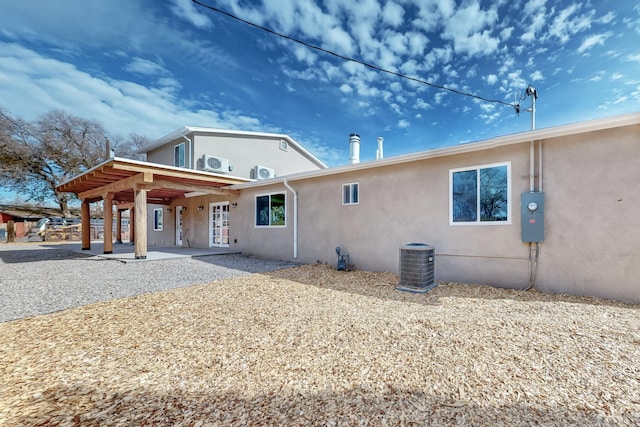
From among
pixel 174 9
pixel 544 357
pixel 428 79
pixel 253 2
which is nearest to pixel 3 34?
pixel 174 9

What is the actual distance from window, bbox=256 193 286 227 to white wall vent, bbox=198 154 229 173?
353 centimetres

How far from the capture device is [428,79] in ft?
26.1

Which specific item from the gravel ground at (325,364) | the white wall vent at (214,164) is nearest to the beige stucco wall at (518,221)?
the gravel ground at (325,364)

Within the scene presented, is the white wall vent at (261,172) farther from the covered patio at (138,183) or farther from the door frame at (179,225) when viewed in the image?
the door frame at (179,225)

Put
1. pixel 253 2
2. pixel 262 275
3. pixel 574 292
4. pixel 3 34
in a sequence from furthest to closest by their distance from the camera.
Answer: pixel 3 34
pixel 262 275
pixel 253 2
pixel 574 292

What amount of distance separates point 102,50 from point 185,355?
11.6m

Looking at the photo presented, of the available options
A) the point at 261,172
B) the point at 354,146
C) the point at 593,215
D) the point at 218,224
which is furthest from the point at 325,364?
the point at 261,172

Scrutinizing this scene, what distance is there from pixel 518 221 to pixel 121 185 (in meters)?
10.9

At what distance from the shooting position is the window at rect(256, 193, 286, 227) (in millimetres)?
8828

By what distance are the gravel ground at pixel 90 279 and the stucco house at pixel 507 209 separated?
9.36ft

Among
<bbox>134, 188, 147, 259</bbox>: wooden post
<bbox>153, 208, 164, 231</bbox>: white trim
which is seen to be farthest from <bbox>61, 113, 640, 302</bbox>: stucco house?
<bbox>153, 208, 164, 231</bbox>: white trim

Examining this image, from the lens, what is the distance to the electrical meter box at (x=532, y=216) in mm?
4457

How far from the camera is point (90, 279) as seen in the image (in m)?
5.66

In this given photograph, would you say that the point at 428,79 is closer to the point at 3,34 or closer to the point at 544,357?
the point at 544,357
